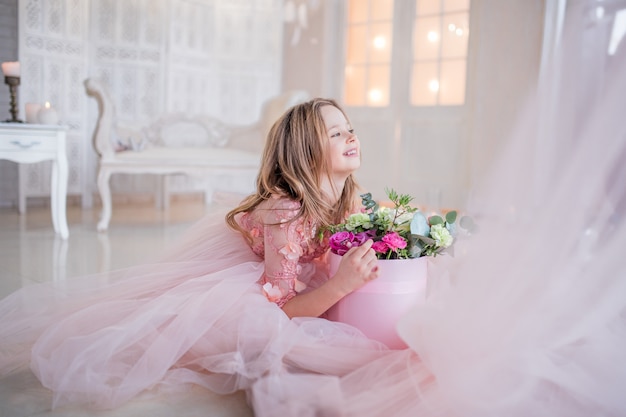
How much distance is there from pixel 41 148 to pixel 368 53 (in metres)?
3.30

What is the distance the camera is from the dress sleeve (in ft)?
4.71

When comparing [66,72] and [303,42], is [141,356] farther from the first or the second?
[303,42]

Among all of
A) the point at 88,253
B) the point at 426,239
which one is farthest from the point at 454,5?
the point at 426,239

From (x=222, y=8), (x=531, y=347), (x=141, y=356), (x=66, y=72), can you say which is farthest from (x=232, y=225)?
(x=222, y=8)

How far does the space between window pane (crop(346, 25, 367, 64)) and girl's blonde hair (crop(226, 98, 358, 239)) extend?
4147 mm

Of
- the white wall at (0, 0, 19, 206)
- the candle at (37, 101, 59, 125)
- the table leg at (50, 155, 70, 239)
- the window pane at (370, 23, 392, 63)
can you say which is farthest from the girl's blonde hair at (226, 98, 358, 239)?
the window pane at (370, 23, 392, 63)

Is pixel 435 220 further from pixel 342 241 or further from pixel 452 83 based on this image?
pixel 452 83

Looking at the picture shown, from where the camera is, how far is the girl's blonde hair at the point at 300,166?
5.01 ft

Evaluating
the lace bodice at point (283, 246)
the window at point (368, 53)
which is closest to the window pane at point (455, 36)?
the window at point (368, 53)

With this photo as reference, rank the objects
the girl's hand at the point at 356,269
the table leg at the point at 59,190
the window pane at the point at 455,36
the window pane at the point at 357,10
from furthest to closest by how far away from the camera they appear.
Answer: the window pane at the point at 357,10, the window pane at the point at 455,36, the table leg at the point at 59,190, the girl's hand at the point at 356,269

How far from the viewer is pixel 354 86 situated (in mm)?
5711

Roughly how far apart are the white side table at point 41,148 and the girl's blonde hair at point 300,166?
6.92ft

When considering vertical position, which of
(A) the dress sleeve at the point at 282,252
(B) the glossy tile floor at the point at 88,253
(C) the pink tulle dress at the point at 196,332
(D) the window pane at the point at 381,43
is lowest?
(B) the glossy tile floor at the point at 88,253

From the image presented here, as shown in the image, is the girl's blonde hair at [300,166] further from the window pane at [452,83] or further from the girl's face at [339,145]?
the window pane at [452,83]
